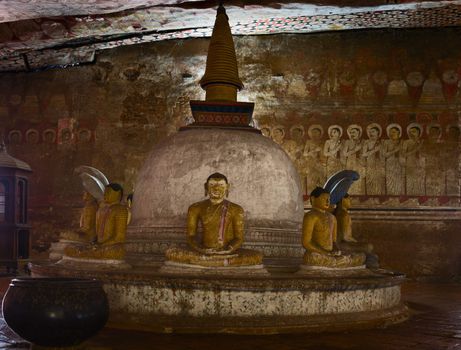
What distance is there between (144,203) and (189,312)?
2236 mm

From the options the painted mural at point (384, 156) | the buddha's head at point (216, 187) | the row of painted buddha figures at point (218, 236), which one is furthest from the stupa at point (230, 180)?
the painted mural at point (384, 156)

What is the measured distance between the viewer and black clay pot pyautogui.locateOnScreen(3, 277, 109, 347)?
365 cm

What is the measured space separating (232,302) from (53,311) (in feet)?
5.16

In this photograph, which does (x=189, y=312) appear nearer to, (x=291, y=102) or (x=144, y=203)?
(x=144, y=203)

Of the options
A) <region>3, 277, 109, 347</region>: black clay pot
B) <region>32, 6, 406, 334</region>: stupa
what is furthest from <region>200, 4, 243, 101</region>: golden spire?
<region>3, 277, 109, 347</region>: black clay pot

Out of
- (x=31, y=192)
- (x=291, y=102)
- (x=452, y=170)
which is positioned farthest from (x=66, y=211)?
(x=452, y=170)

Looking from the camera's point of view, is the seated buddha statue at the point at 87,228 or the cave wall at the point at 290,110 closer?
the seated buddha statue at the point at 87,228

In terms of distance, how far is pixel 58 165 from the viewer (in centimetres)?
1275

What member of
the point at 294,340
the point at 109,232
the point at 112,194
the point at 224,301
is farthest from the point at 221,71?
the point at 294,340

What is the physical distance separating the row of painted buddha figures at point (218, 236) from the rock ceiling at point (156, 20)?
6.07 meters

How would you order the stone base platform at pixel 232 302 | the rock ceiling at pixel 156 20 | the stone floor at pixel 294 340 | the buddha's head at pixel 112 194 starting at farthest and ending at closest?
the rock ceiling at pixel 156 20, the buddha's head at pixel 112 194, the stone base platform at pixel 232 302, the stone floor at pixel 294 340

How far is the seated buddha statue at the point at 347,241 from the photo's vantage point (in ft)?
21.9

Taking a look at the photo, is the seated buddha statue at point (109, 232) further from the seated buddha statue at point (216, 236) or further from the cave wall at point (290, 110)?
the cave wall at point (290, 110)

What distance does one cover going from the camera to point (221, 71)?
7.39 metres
